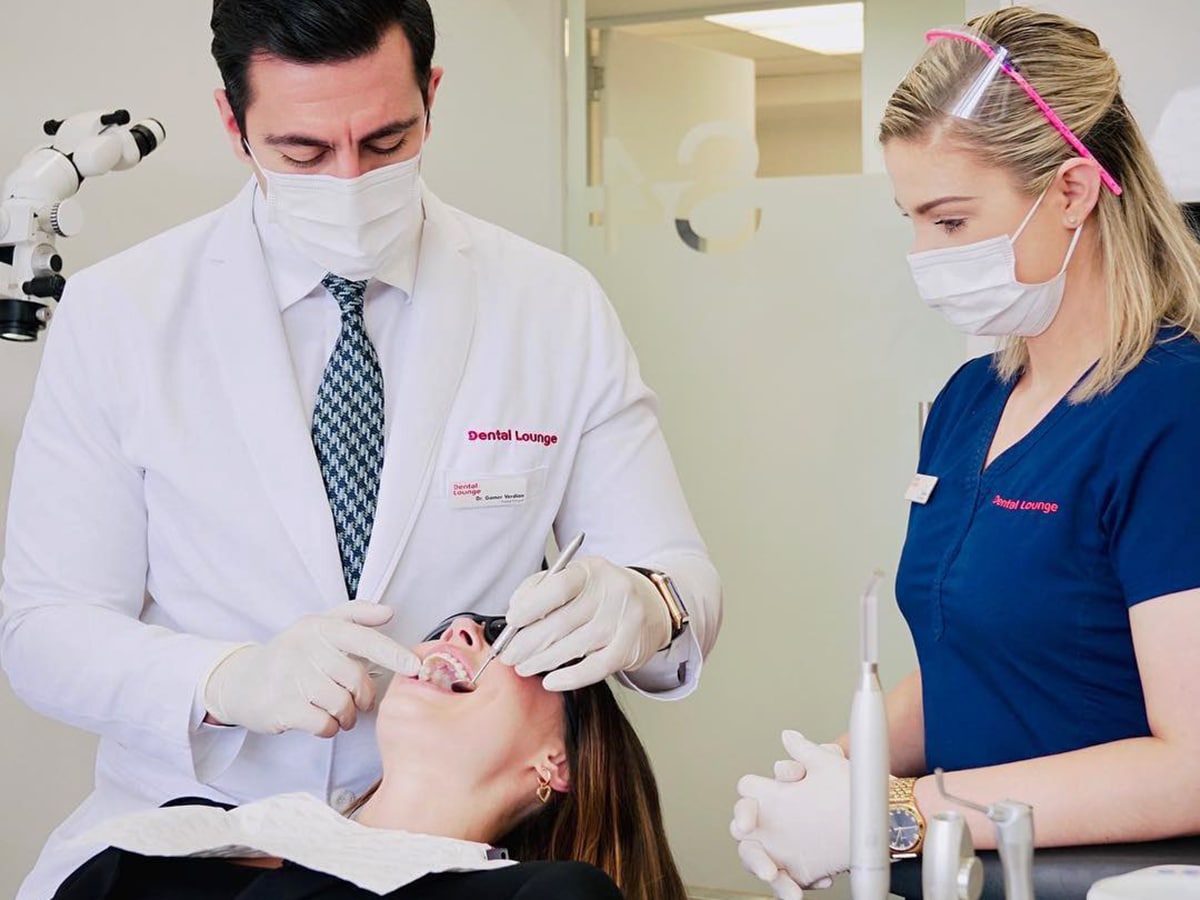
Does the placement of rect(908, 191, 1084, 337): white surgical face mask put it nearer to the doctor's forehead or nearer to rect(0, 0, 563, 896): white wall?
the doctor's forehead

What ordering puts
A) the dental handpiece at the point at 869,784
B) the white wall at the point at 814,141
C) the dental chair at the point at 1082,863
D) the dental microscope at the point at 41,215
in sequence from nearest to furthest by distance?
the dental handpiece at the point at 869,784
the dental chair at the point at 1082,863
the dental microscope at the point at 41,215
the white wall at the point at 814,141

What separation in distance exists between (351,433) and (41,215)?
2.51 ft

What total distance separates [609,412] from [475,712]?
42cm

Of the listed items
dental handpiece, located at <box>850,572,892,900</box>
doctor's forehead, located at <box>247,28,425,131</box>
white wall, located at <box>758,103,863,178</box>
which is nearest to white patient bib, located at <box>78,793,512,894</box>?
dental handpiece, located at <box>850,572,892,900</box>

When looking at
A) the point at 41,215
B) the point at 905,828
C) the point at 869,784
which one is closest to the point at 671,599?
the point at 905,828

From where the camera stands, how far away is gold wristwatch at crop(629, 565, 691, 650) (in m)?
1.61

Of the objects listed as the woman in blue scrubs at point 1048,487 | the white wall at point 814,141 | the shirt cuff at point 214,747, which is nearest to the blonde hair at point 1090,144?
the woman in blue scrubs at point 1048,487

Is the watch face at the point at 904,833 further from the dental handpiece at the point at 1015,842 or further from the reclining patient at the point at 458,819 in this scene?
the dental handpiece at the point at 1015,842

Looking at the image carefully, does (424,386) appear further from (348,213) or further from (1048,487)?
(1048,487)

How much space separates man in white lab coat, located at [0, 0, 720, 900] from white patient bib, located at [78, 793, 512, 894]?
0.09 meters

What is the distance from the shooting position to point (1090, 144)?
154cm

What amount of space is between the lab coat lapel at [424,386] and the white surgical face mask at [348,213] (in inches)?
3.6

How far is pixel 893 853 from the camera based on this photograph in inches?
54.9

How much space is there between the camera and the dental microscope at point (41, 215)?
2.08 metres
